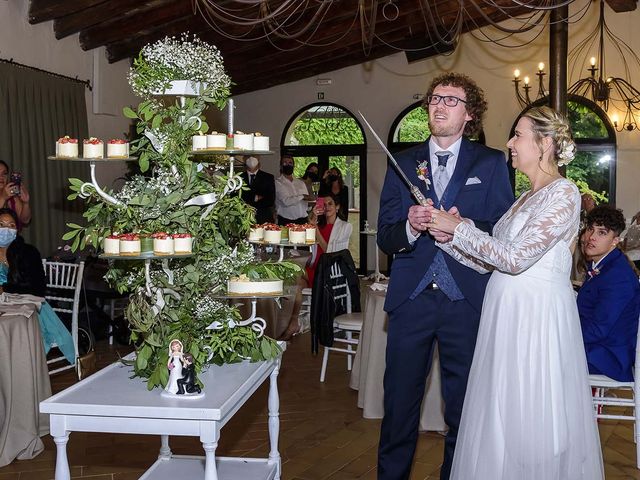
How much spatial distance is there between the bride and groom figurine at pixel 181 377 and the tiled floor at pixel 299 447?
5.12 feet

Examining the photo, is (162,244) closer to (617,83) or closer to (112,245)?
(112,245)

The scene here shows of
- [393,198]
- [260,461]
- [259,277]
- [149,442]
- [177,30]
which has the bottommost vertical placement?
[149,442]

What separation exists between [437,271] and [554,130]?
0.65 meters

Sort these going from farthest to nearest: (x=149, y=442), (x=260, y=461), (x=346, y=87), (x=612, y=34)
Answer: (x=346, y=87)
(x=612, y=34)
(x=149, y=442)
(x=260, y=461)

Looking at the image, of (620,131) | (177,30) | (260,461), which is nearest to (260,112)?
(177,30)

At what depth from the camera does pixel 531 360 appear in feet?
9.32

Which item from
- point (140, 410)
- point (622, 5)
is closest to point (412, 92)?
point (622, 5)

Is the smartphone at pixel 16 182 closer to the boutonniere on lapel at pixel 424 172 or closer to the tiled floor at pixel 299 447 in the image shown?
the tiled floor at pixel 299 447

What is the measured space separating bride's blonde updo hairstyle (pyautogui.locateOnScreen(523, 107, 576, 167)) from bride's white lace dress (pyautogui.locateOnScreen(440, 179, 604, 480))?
0.37ft

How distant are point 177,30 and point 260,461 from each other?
23.3 feet

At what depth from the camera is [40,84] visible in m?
8.77

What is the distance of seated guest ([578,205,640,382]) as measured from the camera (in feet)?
13.8

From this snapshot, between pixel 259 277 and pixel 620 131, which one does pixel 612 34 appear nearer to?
pixel 620 131

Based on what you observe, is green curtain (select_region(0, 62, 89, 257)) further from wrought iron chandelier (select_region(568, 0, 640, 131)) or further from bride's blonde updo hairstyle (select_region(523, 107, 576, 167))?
wrought iron chandelier (select_region(568, 0, 640, 131))
